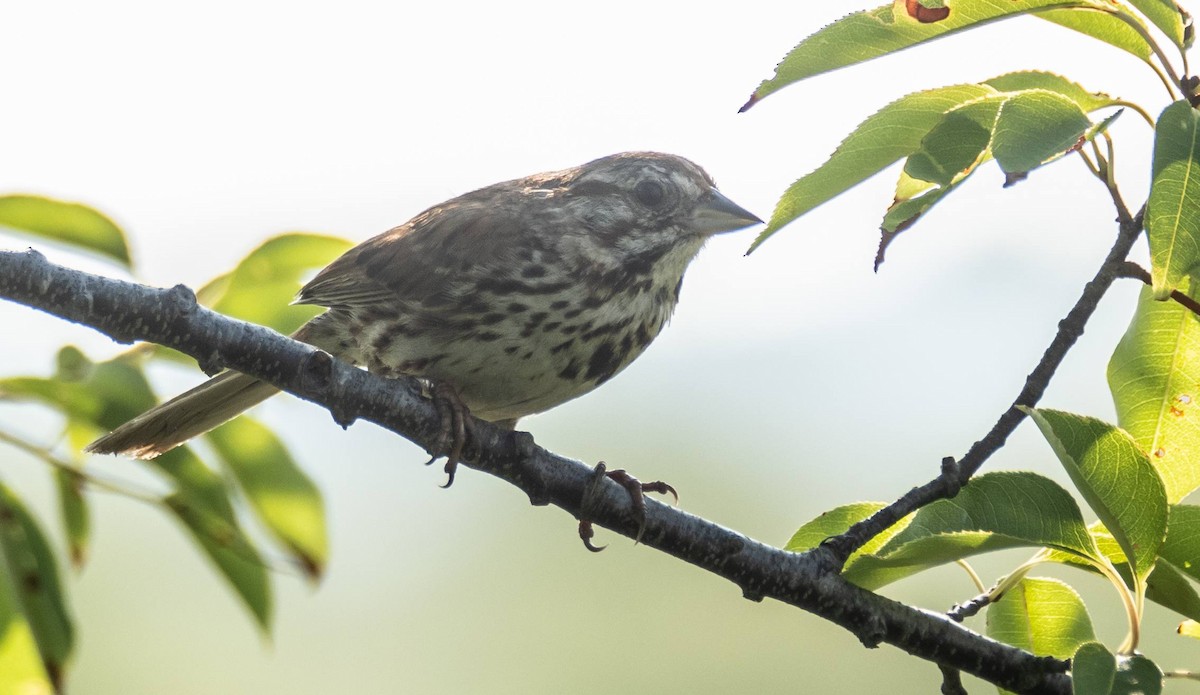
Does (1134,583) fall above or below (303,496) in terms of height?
above

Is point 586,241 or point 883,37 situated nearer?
point 883,37

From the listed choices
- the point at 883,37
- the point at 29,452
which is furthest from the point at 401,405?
the point at 883,37

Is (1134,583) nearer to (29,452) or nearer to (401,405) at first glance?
(401,405)

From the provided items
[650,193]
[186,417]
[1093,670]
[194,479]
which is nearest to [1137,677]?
[1093,670]

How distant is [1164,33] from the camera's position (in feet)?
6.94

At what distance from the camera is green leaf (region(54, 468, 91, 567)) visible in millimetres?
2656

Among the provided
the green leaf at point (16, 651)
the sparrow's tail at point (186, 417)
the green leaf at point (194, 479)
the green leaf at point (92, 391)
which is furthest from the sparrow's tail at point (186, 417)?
the green leaf at point (16, 651)

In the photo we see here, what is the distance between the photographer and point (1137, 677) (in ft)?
6.42

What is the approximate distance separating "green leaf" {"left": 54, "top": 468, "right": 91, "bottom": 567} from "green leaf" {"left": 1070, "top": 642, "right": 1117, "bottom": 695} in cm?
203

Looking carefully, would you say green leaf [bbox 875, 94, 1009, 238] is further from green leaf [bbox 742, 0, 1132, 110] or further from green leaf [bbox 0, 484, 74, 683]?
green leaf [bbox 0, 484, 74, 683]

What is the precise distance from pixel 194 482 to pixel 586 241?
1.58 metres

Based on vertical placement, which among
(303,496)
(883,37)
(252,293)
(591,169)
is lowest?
(303,496)

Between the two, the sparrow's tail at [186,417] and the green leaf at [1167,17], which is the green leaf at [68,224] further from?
the green leaf at [1167,17]

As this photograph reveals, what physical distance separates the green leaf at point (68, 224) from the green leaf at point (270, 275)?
0.83 feet
